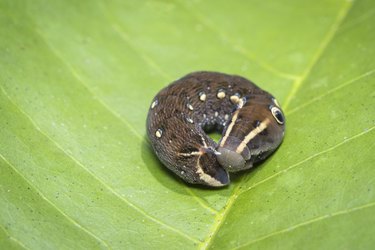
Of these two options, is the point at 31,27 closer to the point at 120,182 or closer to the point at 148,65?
the point at 148,65

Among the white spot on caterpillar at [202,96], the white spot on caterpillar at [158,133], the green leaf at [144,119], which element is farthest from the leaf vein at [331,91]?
the white spot on caterpillar at [158,133]

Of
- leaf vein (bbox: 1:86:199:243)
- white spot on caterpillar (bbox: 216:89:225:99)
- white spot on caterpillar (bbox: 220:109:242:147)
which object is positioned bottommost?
leaf vein (bbox: 1:86:199:243)

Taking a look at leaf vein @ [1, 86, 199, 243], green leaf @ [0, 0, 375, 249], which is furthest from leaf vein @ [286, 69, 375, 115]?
leaf vein @ [1, 86, 199, 243]

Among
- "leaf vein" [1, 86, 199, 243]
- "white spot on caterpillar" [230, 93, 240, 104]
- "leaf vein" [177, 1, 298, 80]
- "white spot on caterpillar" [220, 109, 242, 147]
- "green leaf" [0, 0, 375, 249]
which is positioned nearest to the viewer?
"green leaf" [0, 0, 375, 249]

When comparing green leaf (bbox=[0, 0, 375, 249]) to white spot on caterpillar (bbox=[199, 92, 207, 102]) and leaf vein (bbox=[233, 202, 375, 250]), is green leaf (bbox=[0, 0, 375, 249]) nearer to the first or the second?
leaf vein (bbox=[233, 202, 375, 250])

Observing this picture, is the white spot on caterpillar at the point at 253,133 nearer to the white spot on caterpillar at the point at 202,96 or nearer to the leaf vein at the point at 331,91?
the leaf vein at the point at 331,91

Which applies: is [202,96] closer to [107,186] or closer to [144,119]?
[144,119]

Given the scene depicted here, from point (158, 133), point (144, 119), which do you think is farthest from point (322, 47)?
point (158, 133)
